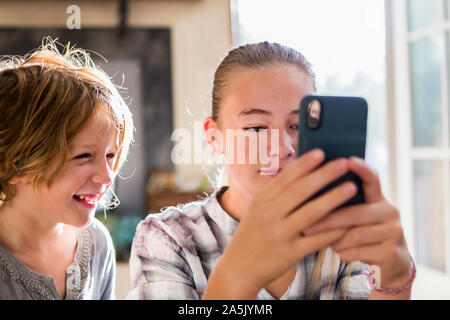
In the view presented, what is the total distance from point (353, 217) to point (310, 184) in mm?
58

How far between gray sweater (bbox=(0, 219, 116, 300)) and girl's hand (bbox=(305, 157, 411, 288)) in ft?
1.01

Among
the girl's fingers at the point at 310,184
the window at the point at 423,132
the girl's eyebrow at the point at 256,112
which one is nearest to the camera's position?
the girl's fingers at the point at 310,184

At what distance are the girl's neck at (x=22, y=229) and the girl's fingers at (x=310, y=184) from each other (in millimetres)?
317

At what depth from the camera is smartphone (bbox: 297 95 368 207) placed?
0.35 metres

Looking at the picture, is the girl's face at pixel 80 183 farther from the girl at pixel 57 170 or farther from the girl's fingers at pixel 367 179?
the girl's fingers at pixel 367 179

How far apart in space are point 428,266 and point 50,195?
0.54 m

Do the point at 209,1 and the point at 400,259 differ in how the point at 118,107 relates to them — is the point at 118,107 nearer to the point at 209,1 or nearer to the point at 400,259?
the point at 209,1

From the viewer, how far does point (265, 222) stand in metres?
0.35

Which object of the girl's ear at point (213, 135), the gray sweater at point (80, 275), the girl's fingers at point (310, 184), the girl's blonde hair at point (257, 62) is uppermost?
the girl's blonde hair at point (257, 62)

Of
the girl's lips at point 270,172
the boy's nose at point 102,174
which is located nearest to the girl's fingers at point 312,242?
the girl's lips at point 270,172

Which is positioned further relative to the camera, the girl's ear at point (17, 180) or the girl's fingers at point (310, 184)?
the girl's ear at point (17, 180)

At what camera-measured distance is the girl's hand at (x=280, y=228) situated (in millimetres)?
335

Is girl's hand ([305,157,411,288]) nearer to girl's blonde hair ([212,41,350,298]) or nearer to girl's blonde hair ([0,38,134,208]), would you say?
girl's blonde hair ([212,41,350,298])
